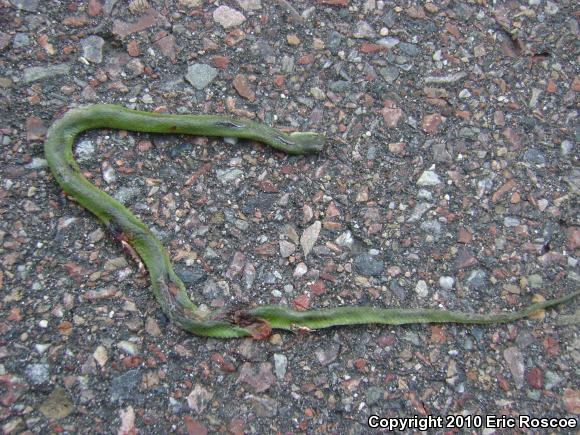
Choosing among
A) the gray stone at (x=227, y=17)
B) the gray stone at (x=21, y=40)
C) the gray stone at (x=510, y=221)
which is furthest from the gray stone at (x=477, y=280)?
the gray stone at (x=21, y=40)

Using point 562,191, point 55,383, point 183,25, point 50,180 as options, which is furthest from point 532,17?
point 55,383

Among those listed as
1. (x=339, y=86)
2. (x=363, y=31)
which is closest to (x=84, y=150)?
(x=339, y=86)

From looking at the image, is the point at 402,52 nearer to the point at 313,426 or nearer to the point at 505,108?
the point at 505,108

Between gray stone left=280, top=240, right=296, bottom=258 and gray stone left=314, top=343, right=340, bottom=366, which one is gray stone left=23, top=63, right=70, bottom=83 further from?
gray stone left=314, top=343, right=340, bottom=366

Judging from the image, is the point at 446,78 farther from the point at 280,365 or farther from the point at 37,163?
the point at 37,163

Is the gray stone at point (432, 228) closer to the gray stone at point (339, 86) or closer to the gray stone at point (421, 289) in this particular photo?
the gray stone at point (421, 289)
